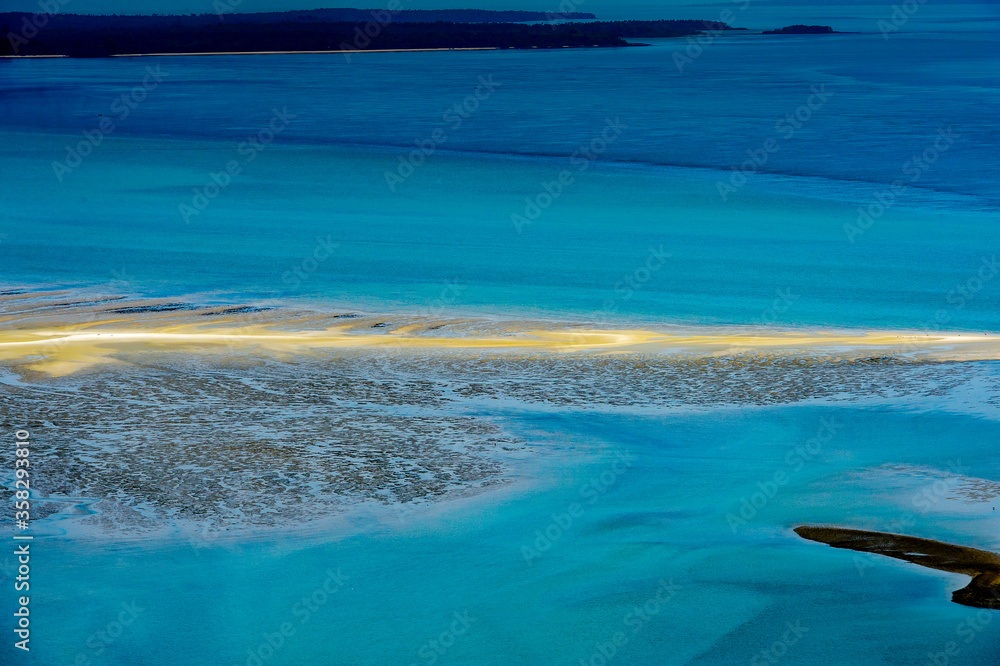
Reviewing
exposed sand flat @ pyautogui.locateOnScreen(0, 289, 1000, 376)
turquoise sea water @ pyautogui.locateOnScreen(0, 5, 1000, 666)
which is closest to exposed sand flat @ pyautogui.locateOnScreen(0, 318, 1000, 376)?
exposed sand flat @ pyautogui.locateOnScreen(0, 289, 1000, 376)

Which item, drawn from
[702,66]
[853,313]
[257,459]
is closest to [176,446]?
[257,459]

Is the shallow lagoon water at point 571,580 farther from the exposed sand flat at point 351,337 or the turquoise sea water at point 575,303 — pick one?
the exposed sand flat at point 351,337

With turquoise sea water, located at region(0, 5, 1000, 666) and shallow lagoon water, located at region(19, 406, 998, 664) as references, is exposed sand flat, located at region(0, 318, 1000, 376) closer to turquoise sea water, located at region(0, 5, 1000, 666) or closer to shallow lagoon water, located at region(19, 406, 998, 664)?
turquoise sea water, located at region(0, 5, 1000, 666)

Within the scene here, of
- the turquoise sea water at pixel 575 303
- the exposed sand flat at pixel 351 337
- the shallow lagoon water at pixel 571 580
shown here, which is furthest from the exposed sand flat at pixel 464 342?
the shallow lagoon water at pixel 571 580

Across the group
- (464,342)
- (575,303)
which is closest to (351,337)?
(464,342)

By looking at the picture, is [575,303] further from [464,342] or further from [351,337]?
[351,337]

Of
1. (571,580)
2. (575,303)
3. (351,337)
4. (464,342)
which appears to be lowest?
(571,580)

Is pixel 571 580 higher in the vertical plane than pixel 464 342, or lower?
lower

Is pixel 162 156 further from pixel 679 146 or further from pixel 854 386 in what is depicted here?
pixel 854 386
